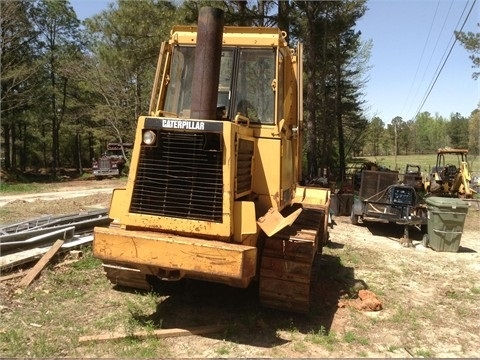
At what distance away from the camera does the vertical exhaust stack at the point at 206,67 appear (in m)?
4.66

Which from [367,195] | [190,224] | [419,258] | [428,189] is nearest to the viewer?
[190,224]

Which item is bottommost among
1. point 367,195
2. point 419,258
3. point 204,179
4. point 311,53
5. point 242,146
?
point 419,258

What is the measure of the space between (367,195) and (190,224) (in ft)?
29.8

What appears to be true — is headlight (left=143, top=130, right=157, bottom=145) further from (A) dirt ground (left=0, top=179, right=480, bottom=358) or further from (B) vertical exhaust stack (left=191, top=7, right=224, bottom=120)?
(A) dirt ground (left=0, top=179, right=480, bottom=358)

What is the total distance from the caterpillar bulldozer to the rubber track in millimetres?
11

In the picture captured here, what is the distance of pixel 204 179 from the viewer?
4.46m

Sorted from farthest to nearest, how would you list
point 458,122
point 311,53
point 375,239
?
point 458,122, point 311,53, point 375,239

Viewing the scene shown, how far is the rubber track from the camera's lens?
16.3ft

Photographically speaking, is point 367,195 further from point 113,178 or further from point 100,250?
point 113,178

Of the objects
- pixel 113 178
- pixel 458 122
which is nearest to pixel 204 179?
pixel 113 178

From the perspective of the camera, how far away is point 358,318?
5469 mm

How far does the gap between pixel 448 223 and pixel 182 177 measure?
7.45 meters

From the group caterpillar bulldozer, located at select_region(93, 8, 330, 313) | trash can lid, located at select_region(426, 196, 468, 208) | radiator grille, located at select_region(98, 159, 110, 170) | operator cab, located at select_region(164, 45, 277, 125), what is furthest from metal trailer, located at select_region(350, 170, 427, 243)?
radiator grille, located at select_region(98, 159, 110, 170)

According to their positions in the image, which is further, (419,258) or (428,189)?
(428,189)
